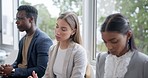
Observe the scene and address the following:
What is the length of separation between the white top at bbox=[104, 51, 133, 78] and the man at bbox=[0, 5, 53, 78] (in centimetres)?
70

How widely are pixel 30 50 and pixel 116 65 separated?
92 cm

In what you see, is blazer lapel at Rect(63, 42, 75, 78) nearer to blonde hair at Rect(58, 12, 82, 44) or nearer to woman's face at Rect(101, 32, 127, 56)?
blonde hair at Rect(58, 12, 82, 44)

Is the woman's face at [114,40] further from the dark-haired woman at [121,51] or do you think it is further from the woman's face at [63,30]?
the woman's face at [63,30]

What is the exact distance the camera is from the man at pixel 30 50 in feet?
6.56

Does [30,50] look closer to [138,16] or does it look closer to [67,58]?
[67,58]

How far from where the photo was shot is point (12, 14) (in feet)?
10.6

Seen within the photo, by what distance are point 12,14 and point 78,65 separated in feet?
5.96

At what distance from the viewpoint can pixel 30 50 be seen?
2084mm

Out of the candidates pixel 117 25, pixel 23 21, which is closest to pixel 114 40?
pixel 117 25

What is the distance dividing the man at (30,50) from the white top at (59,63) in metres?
0.19

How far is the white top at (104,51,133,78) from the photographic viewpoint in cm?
139

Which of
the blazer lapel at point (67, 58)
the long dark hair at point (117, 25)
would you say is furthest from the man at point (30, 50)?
the long dark hair at point (117, 25)

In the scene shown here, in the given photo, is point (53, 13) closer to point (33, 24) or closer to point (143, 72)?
point (33, 24)

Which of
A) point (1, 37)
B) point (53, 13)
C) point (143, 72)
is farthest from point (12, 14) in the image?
point (143, 72)
